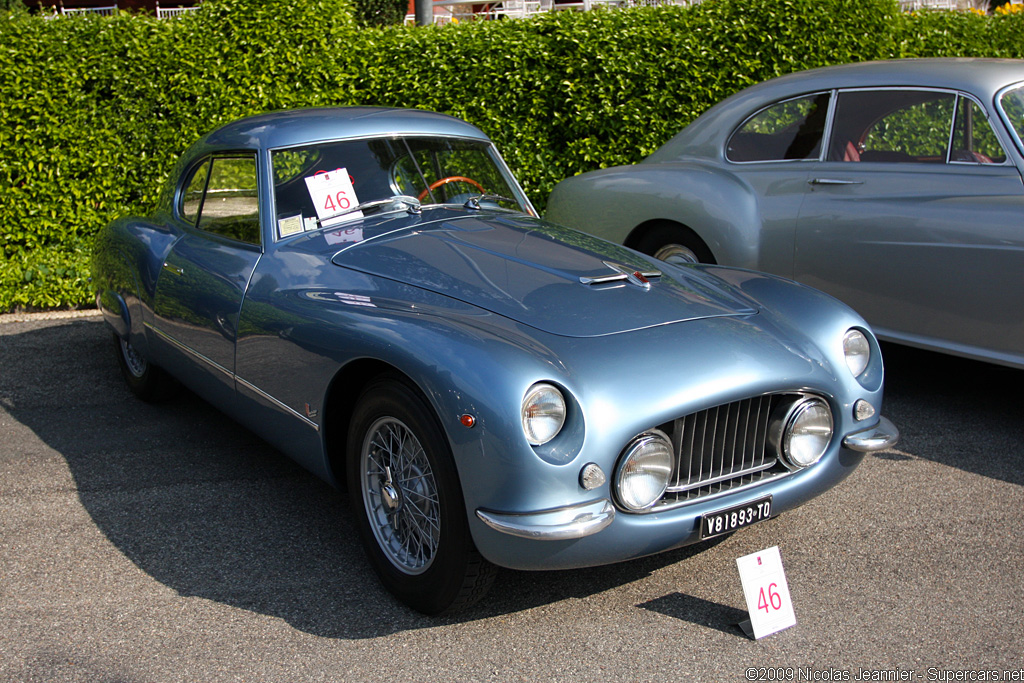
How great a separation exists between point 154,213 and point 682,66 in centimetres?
464

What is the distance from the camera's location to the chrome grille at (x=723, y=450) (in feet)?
9.14

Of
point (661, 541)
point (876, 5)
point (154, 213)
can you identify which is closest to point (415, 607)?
point (661, 541)

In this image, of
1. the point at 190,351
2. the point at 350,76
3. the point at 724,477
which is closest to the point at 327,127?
the point at 190,351

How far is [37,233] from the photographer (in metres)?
7.42

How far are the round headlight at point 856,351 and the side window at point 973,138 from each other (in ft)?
5.53

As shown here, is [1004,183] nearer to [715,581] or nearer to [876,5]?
[715,581]

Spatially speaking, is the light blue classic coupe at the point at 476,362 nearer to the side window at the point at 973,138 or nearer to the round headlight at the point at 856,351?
the round headlight at the point at 856,351

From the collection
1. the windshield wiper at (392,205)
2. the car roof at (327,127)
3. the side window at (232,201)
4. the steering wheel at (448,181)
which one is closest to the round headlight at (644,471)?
the windshield wiper at (392,205)

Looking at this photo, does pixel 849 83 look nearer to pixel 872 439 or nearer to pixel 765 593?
pixel 872 439

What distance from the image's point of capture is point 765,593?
9.14ft

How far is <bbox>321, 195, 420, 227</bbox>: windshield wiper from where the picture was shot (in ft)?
12.9

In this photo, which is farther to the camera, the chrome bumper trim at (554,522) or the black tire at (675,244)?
the black tire at (675,244)

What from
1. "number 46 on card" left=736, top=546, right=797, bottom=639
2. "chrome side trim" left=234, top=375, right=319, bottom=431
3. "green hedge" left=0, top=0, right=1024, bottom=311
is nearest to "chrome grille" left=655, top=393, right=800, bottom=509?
"number 46 on card" left=736, top=546, right=797, bottom=639

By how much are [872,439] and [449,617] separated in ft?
5.05
